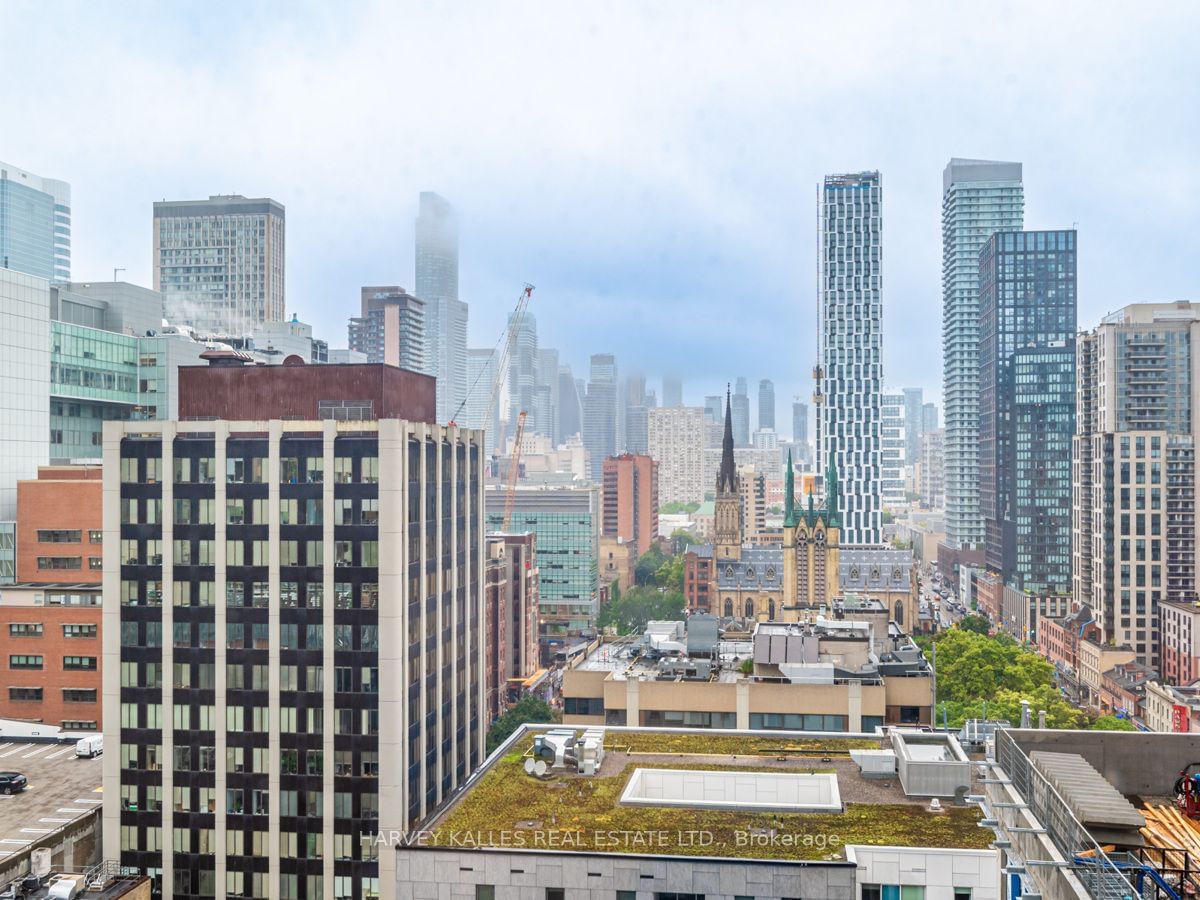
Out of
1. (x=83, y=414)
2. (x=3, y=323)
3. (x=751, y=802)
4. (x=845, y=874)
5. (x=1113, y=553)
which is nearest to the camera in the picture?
(x=845, y=874)

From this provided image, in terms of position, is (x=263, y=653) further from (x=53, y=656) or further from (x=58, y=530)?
(x=58, y=530)

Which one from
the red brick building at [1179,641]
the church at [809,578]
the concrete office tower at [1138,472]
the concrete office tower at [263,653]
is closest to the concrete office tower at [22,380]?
Answer: the concrete office tower at [263,653]

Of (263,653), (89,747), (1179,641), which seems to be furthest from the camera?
(1179,641)

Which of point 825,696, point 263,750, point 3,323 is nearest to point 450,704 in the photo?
point 263,750

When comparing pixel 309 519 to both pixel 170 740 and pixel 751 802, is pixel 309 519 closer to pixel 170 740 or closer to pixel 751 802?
pixel 170 740

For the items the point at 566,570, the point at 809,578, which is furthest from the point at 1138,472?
the point at 566,570

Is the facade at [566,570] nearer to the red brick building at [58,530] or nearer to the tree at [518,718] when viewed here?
the tree at [518,718]

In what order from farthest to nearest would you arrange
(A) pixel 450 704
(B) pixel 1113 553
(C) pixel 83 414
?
(B) pixel 1113 553 < (C) pixel 83 414 < (A) pixel 450 704
